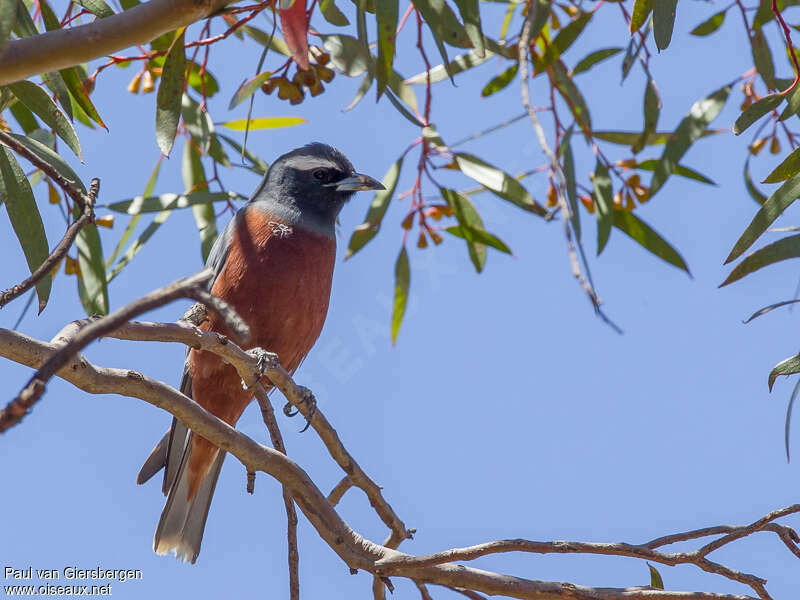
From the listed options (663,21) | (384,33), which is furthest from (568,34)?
(384,33)

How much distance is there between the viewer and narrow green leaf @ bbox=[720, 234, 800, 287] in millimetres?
3174

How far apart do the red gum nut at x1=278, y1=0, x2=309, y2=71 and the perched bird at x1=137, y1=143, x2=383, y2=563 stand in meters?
1.61

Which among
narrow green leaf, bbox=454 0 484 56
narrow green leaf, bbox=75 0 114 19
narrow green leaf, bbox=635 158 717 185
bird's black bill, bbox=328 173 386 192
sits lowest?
narrow green leaf, bbox=454 0 484 56

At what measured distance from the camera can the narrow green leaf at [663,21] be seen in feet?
9.79

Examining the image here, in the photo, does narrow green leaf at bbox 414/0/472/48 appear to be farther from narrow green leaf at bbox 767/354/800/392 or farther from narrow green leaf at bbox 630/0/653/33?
narrow green leaf at bbox 767/354/800/392

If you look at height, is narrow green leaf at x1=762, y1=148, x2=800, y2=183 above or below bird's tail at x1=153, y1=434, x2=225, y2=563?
above

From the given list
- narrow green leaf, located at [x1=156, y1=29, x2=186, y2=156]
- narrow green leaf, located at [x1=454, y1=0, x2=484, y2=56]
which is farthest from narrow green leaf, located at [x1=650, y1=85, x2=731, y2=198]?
narrow green leaf, located at [x1=156, y1=29, x2=186, y2=156]

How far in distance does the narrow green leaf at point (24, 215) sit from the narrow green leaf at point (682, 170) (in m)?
3.02

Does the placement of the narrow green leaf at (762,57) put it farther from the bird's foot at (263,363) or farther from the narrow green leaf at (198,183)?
the narrow green leaf at (198,183)

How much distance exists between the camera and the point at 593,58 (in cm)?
480

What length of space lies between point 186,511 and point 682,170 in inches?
122

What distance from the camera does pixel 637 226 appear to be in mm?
4781

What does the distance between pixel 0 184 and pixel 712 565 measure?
253 cm

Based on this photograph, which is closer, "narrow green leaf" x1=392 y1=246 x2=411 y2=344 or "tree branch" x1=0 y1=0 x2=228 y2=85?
"tree branch" x1=0 y1=0 x2=228 y2=85
